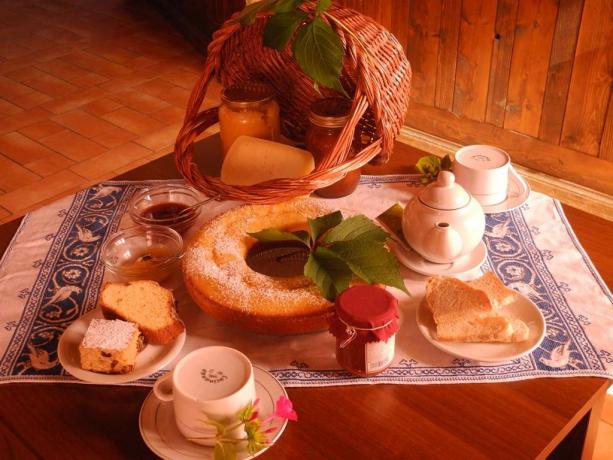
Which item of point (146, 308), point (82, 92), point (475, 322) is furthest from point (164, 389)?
point (82, 92)

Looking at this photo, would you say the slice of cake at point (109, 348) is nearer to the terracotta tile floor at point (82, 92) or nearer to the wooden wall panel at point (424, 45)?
the terracotta tile floor at point (82, 92)

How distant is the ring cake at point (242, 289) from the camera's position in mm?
879

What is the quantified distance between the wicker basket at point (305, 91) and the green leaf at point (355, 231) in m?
0.12

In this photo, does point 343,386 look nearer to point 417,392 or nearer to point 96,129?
point 417,392

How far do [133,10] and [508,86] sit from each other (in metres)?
2.62

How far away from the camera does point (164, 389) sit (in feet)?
2.56

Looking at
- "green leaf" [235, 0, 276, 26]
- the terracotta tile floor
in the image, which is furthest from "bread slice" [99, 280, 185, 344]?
the terracotta tile floor

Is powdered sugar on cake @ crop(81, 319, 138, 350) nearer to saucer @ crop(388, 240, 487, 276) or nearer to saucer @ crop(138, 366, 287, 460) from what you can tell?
saucer @ crop(138, 366, 287, 460)

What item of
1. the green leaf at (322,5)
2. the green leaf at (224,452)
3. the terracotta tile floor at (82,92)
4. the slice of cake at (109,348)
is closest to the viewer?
the green leaf at (224,452)

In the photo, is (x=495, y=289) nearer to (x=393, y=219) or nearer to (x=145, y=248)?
(x=393, y=219)

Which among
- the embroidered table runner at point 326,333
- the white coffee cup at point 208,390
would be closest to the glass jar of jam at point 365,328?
the embroidered table runner at point 326,333

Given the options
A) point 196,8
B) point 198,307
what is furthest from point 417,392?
point 196,8

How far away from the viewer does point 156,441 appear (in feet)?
2.49

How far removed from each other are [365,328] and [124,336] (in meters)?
0.29
